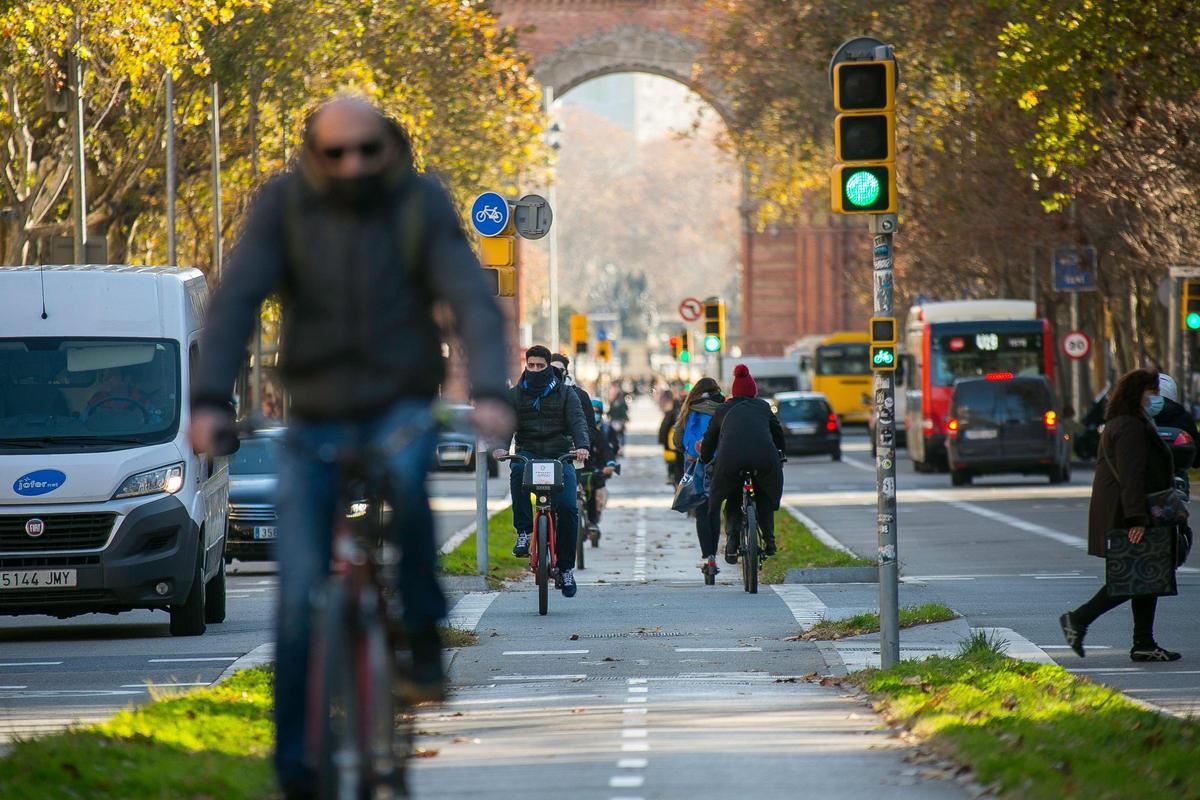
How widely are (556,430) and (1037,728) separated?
7959 millimetres

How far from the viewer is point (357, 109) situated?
556 centimetres

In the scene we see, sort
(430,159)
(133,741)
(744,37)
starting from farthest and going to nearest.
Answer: (744,37)
(430,159)
(133,741)

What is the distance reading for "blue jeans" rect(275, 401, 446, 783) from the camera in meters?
5.56

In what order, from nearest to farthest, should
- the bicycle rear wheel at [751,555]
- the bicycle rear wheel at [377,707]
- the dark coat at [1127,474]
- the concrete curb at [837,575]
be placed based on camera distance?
the bicycle rear wheel at [377,707]
the dark coat at [1127,474]
the bicycle rear wheel at [751,555]
the concrete curb at [837,575]

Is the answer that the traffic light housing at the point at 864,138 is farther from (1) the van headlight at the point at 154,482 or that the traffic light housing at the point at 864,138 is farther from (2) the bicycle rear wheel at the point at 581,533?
(2) the bicycle rear wheel at the point at 581,533

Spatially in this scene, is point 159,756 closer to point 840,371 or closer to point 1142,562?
point 1142,562

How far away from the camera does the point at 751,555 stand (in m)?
17.1

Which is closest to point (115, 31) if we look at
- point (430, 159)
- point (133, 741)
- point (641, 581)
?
point (641, 581)

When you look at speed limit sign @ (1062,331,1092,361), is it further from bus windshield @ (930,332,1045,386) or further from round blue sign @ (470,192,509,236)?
round blue sign @ (470,192,509,236)

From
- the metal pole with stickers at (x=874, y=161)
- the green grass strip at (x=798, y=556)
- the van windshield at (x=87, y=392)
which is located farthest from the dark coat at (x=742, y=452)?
the metal pole with stickers at (x=874, y=161)

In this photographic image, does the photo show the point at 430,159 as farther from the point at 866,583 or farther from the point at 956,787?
the point at 956,787

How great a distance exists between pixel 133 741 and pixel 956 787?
9.24 ft

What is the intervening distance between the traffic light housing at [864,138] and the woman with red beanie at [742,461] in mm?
6763

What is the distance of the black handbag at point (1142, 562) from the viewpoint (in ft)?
40.2
